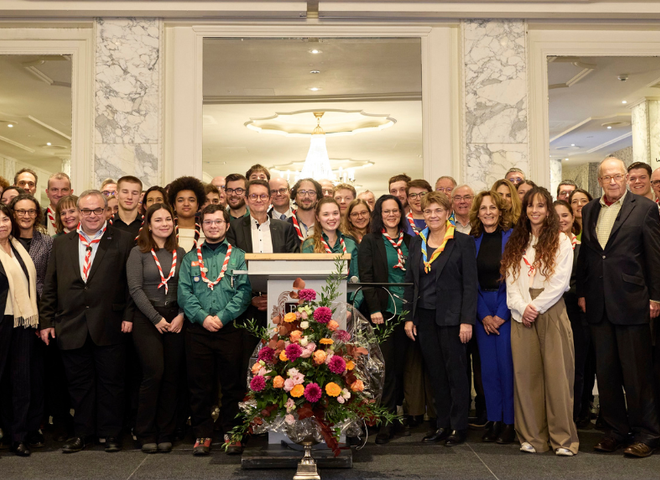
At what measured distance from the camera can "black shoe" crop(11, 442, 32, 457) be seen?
4.27 m

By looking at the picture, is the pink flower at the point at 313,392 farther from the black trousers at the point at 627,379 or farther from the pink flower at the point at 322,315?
the black trousers at the point at 627,379

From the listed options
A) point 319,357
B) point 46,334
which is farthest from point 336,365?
point 46,334

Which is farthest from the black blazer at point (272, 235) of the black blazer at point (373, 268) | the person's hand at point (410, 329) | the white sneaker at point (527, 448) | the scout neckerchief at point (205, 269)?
the white sneaker at point (527, 448)

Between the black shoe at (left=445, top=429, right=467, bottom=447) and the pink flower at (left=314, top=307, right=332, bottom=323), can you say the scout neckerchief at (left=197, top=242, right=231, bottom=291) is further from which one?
the black shoe at (left=445, top=429, right=467, bottom=447)

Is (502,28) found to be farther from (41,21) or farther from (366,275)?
(41,21)

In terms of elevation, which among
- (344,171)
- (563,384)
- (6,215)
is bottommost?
(563,384)

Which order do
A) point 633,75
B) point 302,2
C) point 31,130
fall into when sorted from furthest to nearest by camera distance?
point 31,130, point 633,75, point 302,2

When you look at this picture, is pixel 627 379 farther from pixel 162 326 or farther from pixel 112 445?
pixel 112 445

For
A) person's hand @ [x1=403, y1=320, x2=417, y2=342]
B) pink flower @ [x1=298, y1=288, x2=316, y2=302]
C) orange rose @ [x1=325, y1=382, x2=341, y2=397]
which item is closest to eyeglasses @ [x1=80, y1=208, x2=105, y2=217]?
pink flower @ [x1=298, y1=288, x2=316, y2=302]

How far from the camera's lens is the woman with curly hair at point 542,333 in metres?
4.30

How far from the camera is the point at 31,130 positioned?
7.65 metres

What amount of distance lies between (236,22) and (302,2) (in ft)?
2.40

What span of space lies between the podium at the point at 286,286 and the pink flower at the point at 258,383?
0.42 metres

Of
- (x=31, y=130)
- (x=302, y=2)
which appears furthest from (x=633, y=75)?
(x=31, y=130)
